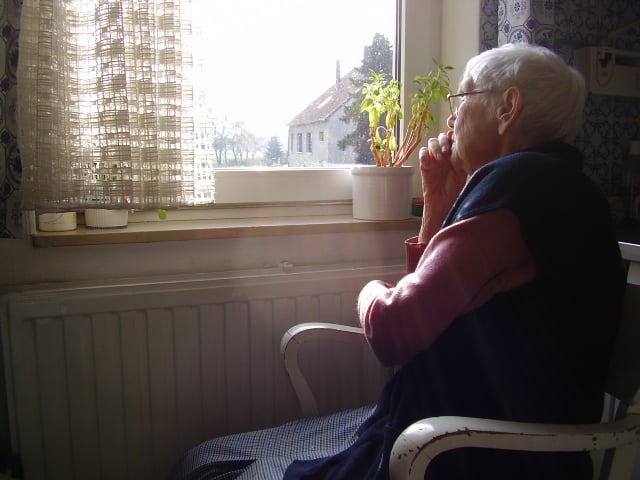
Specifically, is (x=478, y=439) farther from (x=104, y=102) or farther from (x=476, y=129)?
(x=104, y=102)

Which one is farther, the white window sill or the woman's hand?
the white window sill

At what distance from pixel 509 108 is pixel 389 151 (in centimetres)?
64

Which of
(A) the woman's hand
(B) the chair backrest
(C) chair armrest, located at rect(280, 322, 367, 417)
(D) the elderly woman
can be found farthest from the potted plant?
(B) the chair backrest

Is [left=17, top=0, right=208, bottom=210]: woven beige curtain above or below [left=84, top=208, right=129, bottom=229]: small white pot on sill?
above

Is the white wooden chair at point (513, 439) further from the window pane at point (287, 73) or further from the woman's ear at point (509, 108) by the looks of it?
the window pane at point (287, 73)

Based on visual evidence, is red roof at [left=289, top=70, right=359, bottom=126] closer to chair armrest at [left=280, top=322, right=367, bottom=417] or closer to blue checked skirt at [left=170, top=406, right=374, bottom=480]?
chair armrest at [left=280, top=322, right=367, bottom=417]

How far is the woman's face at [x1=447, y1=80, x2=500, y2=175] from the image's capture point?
927 millimetres

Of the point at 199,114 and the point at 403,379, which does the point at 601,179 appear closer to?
the point at 403,379

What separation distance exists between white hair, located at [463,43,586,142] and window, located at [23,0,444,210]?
72 centimetres

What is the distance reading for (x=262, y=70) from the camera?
1484 millimetres

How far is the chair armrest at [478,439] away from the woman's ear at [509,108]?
1.52 ft

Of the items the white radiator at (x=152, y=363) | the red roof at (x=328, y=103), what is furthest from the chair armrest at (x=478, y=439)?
the red roof at (x=328, y=103)

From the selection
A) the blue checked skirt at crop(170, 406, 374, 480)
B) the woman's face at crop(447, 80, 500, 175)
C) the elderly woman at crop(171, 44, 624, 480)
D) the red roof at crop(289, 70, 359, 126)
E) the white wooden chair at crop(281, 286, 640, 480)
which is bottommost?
the blue checked skirt at crop(170, 406, 374, 480)

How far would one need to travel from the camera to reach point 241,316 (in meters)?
1.33
